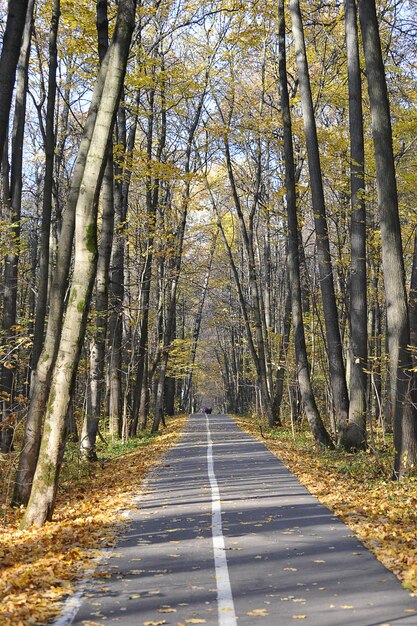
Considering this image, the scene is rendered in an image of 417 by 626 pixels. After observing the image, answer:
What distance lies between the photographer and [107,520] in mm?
9945

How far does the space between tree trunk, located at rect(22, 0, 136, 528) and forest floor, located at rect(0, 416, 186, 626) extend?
1.69 ft

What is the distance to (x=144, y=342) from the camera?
90.9 feet

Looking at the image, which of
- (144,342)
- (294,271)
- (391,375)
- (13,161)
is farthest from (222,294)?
(391,375)

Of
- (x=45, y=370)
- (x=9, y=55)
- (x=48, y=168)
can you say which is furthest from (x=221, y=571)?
(x=48, y=168)

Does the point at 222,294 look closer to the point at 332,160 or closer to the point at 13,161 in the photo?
the point at 332,160

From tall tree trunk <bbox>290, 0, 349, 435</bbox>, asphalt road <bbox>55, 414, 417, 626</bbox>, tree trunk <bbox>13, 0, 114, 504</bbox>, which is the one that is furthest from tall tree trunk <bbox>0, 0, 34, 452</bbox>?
tall tree trunk <bbox>290, 0, 349, 435</bbox>

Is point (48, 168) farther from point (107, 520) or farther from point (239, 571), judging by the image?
point (239, 571)

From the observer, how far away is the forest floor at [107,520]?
6.37 meters

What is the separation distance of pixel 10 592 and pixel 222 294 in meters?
53.6

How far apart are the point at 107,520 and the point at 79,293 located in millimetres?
3286

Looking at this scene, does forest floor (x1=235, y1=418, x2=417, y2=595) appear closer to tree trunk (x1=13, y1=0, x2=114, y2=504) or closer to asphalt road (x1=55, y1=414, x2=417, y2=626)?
asphalt road (x1=55, y1=414, x2=417, y2=626)

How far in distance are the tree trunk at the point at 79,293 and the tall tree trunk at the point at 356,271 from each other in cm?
837

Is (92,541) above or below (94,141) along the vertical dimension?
below

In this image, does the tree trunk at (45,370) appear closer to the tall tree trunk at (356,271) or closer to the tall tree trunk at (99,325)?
the tall tree trunk at (99,325)
